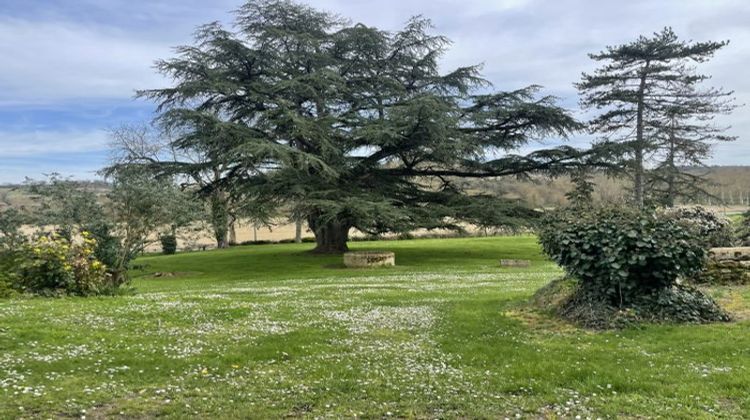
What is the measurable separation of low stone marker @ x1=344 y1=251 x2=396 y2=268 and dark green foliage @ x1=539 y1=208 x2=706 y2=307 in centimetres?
1527

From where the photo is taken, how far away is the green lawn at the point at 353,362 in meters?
4.69

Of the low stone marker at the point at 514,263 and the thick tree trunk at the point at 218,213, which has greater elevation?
the thick tree trunk at the point at 218,213

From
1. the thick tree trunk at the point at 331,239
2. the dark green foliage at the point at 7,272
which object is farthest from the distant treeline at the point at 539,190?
the thick tree trunk at the point at 331,239

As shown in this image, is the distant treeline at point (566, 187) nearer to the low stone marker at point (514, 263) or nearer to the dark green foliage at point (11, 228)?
the low stone marker at point (514, 263)

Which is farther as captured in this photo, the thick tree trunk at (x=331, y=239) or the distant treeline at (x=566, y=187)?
the distant treeline at (x=566, y=187)

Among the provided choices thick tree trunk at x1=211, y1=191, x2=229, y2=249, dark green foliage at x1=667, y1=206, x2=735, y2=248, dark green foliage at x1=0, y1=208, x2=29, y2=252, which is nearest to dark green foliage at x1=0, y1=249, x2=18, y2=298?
dark green foliage at x1=0, y1=208, x2=29, y2=252

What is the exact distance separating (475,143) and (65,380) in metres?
25.0

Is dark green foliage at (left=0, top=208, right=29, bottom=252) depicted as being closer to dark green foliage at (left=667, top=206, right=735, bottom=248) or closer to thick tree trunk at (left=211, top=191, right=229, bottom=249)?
thick tree trunk at (left=211, top=191, right=229, bottom=249)

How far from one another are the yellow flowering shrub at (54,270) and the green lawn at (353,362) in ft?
4.80

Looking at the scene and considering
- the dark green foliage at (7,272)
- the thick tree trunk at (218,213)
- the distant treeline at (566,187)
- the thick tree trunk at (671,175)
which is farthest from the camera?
the thick tree trunk at (671,175)

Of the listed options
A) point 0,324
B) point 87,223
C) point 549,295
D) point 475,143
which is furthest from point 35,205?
point 475,143

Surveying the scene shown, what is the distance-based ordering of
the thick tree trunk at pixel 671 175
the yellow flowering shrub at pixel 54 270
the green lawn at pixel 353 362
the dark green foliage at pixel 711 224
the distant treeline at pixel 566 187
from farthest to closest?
the thick tree trunk at pixel 671 175, the distant treeline at pixel 566 187, the dark green foliage at pixel 711 224, the yellow flowering shrub at pixel 54 270, the green lawn at pixel 353 362

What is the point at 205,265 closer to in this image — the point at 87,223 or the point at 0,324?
the point at 87,223

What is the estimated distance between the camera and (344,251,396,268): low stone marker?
23.9 meters
